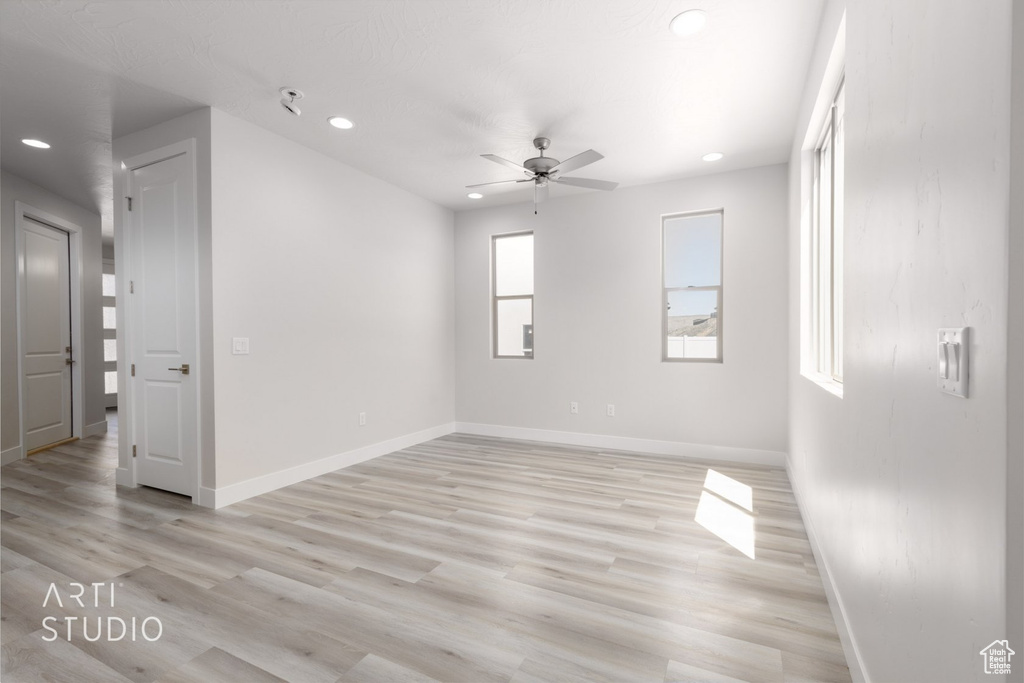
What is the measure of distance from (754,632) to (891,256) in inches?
59.8

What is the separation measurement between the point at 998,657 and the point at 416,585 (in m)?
2.08

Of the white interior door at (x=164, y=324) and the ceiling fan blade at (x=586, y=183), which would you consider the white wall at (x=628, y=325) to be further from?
the white interior door at (x=164, y=324)

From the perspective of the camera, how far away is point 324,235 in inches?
164

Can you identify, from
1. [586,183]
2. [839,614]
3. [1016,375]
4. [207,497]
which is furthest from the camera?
[586,183]

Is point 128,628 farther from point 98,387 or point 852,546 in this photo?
point 98,387

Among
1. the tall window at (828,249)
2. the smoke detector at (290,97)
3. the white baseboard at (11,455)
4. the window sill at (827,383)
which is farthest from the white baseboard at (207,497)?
the tall window at (828,249)

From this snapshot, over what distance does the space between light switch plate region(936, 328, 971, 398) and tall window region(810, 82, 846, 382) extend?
1.74 m

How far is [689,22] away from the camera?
2.39 metres

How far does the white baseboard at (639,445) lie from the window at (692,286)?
2.91ft

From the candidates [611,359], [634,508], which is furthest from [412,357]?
[634,508]

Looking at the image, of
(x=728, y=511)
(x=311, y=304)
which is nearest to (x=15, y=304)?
(x=311, y=304)

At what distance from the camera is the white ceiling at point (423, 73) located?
7.73 feet

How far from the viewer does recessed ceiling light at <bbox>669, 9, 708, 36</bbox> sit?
233 centimetres

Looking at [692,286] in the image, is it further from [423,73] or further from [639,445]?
[423,73]
